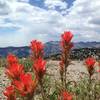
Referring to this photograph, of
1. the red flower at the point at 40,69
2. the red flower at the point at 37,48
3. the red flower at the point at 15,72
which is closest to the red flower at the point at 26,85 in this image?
the red flower at the point at 15,72

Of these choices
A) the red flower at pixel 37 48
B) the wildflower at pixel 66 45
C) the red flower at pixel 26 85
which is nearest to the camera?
the red flower at pixel 26 85

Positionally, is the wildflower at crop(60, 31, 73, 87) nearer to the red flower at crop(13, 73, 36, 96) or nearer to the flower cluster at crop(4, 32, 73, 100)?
the flower cluster at crop(4, 32, 73, 100)

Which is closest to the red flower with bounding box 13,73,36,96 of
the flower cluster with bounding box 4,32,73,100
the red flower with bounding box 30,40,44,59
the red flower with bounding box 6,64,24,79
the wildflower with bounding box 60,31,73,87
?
the flower cluster with bounding box 4,32,73,100

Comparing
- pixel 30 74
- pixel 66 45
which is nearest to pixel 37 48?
pixel 66 45

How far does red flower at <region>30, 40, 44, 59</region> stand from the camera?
3.74m

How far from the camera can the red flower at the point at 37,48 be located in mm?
3742

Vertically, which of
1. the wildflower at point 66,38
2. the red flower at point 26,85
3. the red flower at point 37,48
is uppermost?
the wildflower at point 66,38

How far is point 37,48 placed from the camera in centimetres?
379

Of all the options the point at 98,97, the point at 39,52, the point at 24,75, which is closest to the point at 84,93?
the point at 98,97

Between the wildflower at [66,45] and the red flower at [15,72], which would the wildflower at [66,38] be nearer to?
the wildflower at [66,45]

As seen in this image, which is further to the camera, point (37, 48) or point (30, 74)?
point (37, 48)

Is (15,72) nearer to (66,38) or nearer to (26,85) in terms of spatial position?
(26,85)

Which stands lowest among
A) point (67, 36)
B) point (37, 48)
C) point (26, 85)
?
point (26, 85)

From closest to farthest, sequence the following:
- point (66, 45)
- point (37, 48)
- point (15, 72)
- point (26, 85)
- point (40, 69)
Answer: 1. point (26, 85)
2. point (15, 72)
3. point (40, 69)
4. point (37, 48)
5. point (66, 45)
